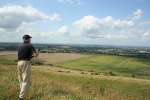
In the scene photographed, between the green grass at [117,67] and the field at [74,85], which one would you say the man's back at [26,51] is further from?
the green grass at [117,67]

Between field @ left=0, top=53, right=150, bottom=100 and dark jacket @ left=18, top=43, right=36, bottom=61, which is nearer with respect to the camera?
dark jacket @ left=18, top=43, right=36, bottom=61

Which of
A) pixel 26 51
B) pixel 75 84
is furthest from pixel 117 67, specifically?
pixel 26 51

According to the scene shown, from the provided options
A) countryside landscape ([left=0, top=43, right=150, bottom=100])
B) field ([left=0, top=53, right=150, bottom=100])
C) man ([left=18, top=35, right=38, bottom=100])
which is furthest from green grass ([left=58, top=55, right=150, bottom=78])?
man ([left=18, top=35, right=38, bottom=100])

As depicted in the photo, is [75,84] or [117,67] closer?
[75,84]

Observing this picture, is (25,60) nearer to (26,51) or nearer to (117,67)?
(26,51)

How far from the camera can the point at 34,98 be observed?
27.1 ft

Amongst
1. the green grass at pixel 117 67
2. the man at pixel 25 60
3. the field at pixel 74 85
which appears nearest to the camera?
the man at pixel 25 60

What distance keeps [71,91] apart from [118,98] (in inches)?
85.0

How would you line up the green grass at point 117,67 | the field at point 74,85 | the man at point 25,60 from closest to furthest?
the man at point 25,60 < the field at point 74,85 < the green grass at point 117,67

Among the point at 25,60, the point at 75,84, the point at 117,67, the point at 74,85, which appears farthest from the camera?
the point at 117,67

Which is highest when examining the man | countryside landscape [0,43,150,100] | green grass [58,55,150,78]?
the man

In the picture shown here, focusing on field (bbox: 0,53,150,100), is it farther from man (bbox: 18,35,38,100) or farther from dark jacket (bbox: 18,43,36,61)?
dark jacket (bbox: 18,43,36,61)

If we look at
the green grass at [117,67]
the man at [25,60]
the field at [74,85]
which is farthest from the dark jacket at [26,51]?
the green grass at [117,67]

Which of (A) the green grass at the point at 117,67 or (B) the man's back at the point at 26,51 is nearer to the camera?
(B) the man's back at the point at 26,51
